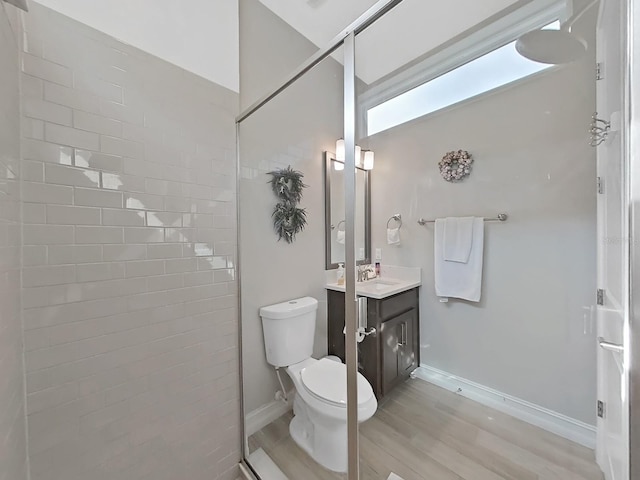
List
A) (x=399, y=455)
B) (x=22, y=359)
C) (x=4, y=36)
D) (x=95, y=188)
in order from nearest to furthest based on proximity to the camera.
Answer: (x=4, y=36) < (x=22, y=359) < (x=95, y=188) < (x=399, y=455)

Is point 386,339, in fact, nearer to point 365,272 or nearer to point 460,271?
point 365,272

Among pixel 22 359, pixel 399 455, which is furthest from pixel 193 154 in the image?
pixel 399 455

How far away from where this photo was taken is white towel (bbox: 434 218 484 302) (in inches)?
58.8

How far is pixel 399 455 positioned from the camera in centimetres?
133

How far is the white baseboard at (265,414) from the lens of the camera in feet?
4.92

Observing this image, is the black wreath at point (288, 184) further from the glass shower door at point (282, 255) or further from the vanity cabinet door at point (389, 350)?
the vanity cabinet door at point (389, 350)

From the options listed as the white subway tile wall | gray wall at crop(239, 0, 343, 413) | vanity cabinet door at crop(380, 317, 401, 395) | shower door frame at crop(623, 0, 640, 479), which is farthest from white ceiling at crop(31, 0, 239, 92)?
vanity cabinet door at crop(380, 317, 401, 395)

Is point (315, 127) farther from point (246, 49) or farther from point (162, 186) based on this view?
point (162, 186)

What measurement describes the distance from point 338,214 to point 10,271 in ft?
4.12

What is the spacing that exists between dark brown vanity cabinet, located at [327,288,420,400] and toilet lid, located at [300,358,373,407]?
0.26 ft

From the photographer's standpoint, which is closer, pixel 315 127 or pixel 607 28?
pixel 607 28

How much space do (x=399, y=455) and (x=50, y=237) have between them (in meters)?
1.91

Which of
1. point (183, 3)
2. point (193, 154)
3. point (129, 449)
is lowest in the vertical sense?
point (129, 449)

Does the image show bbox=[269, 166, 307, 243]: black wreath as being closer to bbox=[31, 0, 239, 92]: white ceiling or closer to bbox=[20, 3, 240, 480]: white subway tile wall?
bbox=[20, 3, 240, 480]: white subway tile wall
